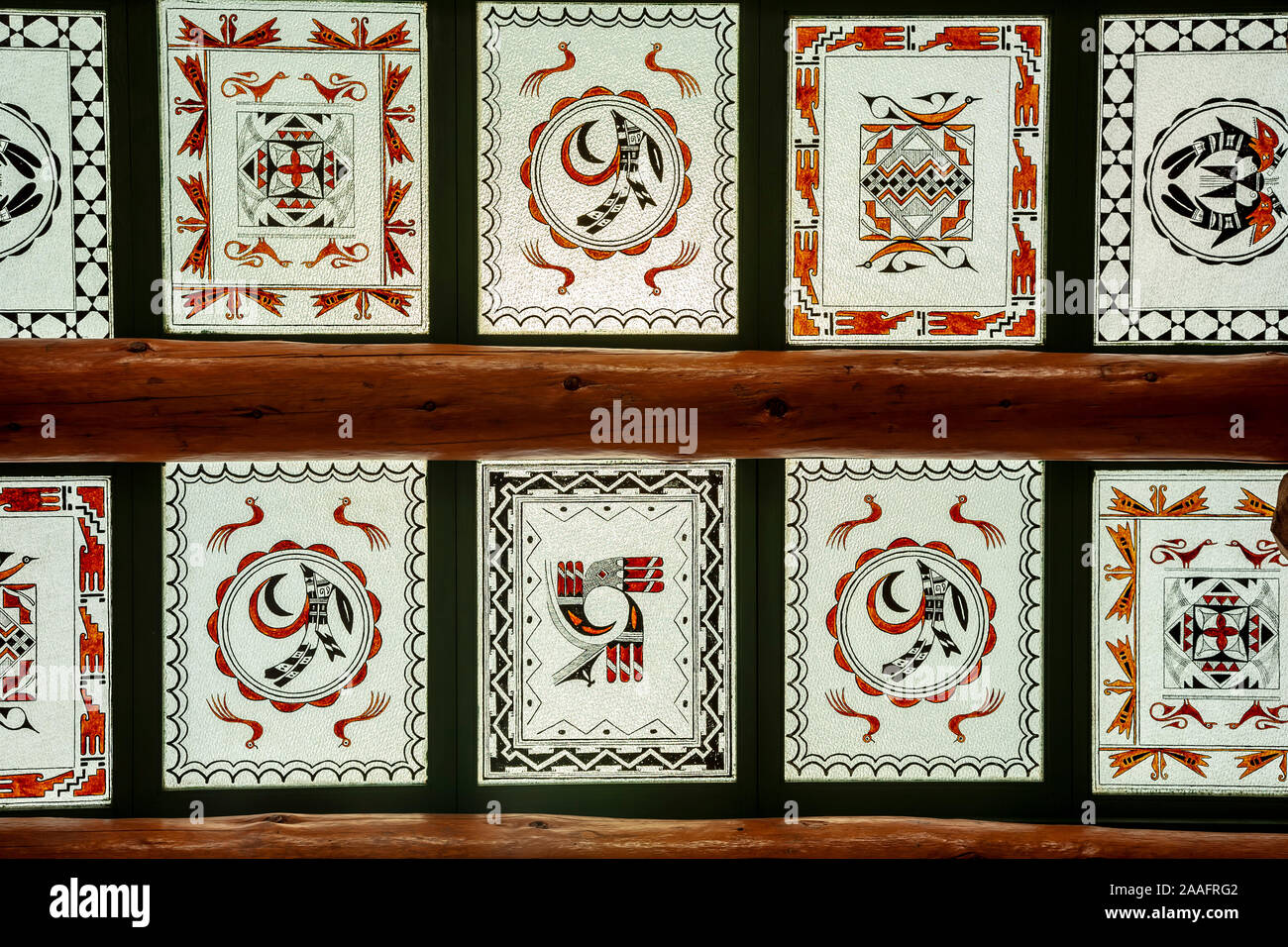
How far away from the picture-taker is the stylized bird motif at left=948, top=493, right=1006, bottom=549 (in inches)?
93.8

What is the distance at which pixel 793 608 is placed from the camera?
94.4 inches

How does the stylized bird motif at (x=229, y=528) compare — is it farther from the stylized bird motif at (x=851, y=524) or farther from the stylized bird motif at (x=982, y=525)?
the stylized bird motif at (x=982, y=525)

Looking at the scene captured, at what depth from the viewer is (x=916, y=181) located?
7.66 feet

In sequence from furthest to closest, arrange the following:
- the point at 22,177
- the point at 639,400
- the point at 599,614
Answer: the point at 599,614
the point at 22,177
the point at 639,400

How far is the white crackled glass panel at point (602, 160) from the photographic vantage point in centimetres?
231


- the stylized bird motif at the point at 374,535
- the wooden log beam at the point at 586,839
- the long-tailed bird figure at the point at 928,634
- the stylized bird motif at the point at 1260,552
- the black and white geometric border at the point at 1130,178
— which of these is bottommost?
the wooden log beam at the point at 586,839

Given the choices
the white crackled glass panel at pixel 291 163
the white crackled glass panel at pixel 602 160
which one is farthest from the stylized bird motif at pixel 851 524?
the white crackled glass panel at pixel 291 163

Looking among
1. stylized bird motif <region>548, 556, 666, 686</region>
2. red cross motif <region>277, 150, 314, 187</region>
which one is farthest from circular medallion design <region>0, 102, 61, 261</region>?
stylized bird motif <region>548, 556, 666, 686</region>

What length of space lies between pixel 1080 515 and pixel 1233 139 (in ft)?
3.99

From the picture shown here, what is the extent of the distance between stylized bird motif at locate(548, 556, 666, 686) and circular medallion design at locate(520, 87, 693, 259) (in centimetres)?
97

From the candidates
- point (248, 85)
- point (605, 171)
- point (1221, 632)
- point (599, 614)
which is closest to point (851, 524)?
point (599, 614)

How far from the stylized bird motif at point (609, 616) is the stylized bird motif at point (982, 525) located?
93 centimetres

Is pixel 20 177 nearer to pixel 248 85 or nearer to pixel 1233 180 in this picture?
pixel 248 85

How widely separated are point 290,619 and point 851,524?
5.71ft
